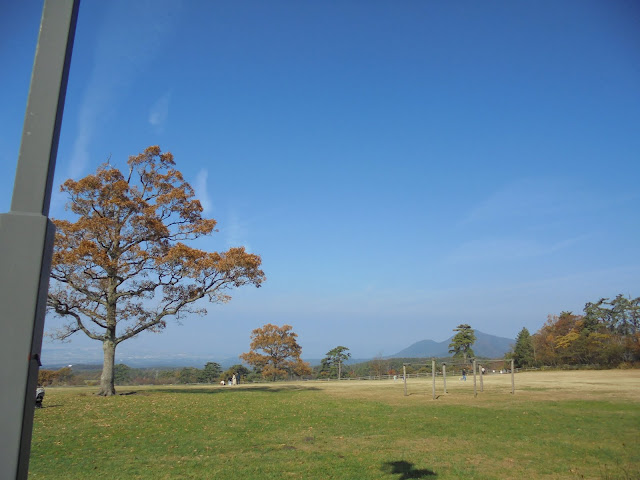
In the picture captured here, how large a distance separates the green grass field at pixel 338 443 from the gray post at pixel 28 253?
A: 6202 millimetres

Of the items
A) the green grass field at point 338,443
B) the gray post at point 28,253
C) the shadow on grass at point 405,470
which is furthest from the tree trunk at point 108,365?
the gray post at point 28,253

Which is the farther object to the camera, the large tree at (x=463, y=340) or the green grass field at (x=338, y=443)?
the large tree at (x=463, y=340)

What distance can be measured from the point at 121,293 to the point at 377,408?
47.5ft

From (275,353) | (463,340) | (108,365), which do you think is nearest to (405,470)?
(108,365)

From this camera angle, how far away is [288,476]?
672cm

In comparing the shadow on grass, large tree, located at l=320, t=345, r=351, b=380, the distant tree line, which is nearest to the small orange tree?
large tree, located at l=320, t=345, r=351, b=380

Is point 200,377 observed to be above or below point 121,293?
below

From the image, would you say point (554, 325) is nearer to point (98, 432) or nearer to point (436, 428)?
point (436, 428)

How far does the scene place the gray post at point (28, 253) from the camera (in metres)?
1.42

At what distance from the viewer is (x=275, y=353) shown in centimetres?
5716

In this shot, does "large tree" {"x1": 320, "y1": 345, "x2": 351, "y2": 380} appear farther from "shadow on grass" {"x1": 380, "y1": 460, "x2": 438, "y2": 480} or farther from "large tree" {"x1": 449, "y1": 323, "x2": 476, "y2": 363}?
"shadow on grass" {"x1": 380, "y1": 460, "x2": 438, "y2": 480}

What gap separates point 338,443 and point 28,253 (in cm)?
903

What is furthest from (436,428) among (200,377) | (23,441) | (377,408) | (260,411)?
(200,377)

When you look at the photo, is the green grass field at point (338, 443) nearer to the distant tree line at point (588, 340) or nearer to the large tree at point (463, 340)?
the distant tree line at point (588, 340)
